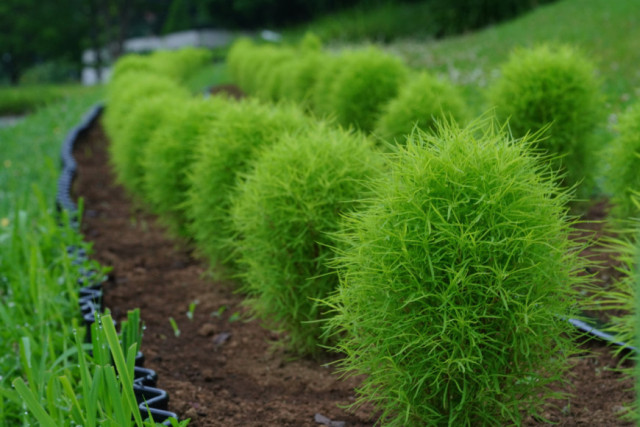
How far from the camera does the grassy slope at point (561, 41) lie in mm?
9016

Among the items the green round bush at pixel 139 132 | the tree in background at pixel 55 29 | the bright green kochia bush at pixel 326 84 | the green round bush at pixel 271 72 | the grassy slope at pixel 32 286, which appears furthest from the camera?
the tree in background at pixel 55 29

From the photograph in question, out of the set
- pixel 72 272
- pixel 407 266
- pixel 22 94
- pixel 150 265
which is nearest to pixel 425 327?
pixel 407 266

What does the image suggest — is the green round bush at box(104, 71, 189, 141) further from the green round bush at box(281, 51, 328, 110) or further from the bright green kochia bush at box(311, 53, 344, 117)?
the green round bush at box(281, 51, 328, 110)

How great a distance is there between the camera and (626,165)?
348 centimetres

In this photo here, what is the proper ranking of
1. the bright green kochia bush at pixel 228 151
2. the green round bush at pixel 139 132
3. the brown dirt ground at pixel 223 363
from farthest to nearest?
1. the green round bush at pixel 139 132
2. the bright green kochia bush at pixel 228 151
3. the brown dirt ground at pixel 223 363

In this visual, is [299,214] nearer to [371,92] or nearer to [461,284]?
[461,284]

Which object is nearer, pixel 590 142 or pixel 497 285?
pixel 497 285

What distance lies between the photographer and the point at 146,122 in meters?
6.06

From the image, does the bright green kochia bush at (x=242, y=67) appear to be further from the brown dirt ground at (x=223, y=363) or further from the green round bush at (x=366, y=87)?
the brown dirt ground at (x=223, y=363)

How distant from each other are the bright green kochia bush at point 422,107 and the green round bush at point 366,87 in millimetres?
1367

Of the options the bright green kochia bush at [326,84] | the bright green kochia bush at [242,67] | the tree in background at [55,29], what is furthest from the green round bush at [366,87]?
the tree in background at [55,29]

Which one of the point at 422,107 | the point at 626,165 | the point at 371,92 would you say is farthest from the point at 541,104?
the point at 371,92

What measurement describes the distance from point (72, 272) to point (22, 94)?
27.4 metres

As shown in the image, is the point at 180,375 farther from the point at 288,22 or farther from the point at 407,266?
the point at 288,22
